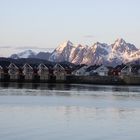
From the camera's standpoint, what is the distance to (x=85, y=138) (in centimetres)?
2709

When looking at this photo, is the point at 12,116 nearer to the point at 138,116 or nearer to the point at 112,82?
the point at 138,116

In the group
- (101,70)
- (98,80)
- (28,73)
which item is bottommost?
(98,80)

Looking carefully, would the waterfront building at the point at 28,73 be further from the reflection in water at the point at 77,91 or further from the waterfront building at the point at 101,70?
the reflection in water at the point at 77,91

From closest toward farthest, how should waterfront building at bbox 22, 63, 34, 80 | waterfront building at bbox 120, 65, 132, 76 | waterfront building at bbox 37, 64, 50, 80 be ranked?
1. waterfront building at bbox 22, 63, 34, 80
2. waterfront building at bbox 37, 64, 50, 80
3. waterfront building at bbox 120, 65, 132, 76

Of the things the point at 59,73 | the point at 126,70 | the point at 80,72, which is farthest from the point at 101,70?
the point at 59,73

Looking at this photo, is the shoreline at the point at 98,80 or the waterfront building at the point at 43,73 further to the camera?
the waterfront building at the point at 43,73

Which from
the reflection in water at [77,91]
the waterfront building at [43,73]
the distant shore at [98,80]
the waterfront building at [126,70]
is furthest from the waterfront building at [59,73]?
the reflection in water at [77,91]

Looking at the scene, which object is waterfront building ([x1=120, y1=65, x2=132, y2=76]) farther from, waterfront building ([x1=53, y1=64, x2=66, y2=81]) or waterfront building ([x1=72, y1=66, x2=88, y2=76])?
waterfront building ([x1=53, y1=64, x2=66, y2=81])

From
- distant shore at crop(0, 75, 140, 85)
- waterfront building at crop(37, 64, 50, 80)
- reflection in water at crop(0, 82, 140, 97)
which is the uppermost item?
waterfront building at crop(37, 64, 50, 80)

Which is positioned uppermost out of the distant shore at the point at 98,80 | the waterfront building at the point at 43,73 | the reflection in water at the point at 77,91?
the waterfront building at the point at 43,73

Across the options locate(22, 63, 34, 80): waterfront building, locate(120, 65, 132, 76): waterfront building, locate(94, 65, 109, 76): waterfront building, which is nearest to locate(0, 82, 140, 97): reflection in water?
locate(22, 63, 34, 80): waterfront building

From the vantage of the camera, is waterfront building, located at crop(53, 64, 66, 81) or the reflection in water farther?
waterfront building, located at crop(53, 64, 66, 81)

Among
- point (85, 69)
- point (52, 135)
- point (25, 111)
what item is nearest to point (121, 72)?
point (85, 69)

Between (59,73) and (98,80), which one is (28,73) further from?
(98,80)
